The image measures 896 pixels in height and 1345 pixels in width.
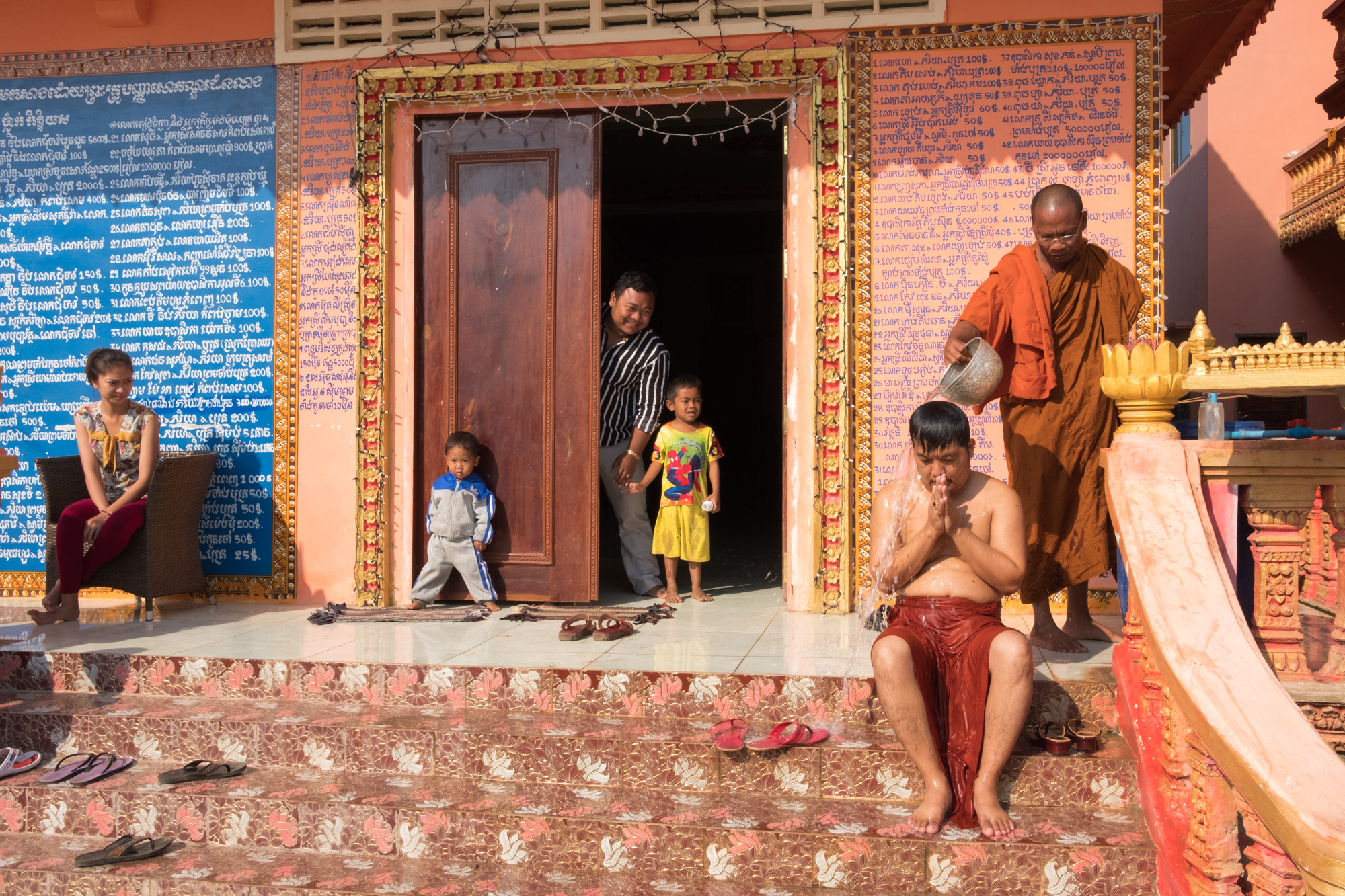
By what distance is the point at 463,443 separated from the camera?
563cm

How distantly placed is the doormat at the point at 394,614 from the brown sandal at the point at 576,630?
77 cm

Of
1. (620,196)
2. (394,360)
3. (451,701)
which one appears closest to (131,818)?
(451,701)

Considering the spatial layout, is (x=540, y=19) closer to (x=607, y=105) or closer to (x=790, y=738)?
(x=607, y=105)

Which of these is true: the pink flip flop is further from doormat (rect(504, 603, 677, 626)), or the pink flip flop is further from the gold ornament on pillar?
doormat (rect(504, 603, 677, 626))

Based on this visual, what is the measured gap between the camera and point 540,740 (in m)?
3.66

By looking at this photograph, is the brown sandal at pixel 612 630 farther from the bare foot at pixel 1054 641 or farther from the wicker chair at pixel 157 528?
the wicker chair at pixel 157 528

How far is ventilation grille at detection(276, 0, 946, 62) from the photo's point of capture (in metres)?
5.50

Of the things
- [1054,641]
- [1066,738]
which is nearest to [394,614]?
[1054,641]

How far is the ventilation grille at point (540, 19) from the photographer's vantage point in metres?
5.50

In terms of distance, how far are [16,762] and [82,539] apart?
1772 millimetres

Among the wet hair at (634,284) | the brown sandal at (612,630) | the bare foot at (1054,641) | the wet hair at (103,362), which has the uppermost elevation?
the wet hair at (634,284)

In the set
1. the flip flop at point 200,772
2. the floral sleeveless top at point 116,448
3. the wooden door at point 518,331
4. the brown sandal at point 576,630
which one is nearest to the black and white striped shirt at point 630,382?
the wooden door at point 518,331

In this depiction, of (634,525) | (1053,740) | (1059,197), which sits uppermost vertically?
(1059,197)

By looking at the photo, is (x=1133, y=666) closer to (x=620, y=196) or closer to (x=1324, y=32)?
(x=620, y=196)
